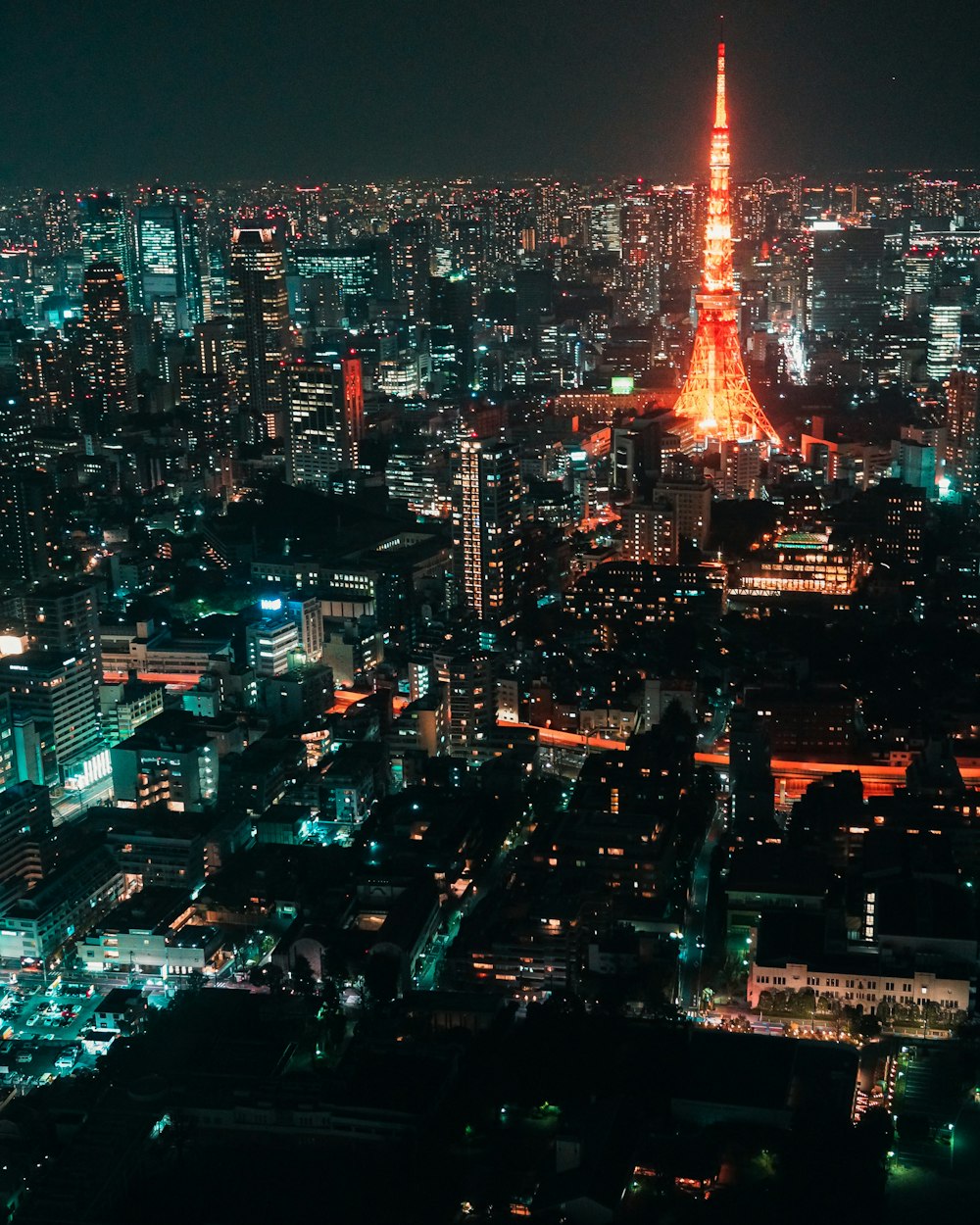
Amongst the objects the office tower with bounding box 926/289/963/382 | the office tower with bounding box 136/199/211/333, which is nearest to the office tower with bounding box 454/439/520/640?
the office tower with bounding box 926/289/963/382

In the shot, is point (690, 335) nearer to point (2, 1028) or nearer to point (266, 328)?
point (266, 328)

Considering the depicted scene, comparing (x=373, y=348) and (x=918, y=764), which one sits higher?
(x=373, y=348)

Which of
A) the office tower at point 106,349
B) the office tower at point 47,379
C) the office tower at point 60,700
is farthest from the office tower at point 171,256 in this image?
the office tower at point 60,700

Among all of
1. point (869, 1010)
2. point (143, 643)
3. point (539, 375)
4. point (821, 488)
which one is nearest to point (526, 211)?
point (539, 375)

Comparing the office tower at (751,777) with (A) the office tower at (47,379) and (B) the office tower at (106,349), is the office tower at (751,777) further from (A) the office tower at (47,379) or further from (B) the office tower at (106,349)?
(A) the office tower at (47,379)

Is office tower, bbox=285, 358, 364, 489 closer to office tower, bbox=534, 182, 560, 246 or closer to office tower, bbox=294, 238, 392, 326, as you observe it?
office tower, bbox=294, 238, 392, 326

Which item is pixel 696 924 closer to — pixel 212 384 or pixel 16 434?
pixel 16 434
